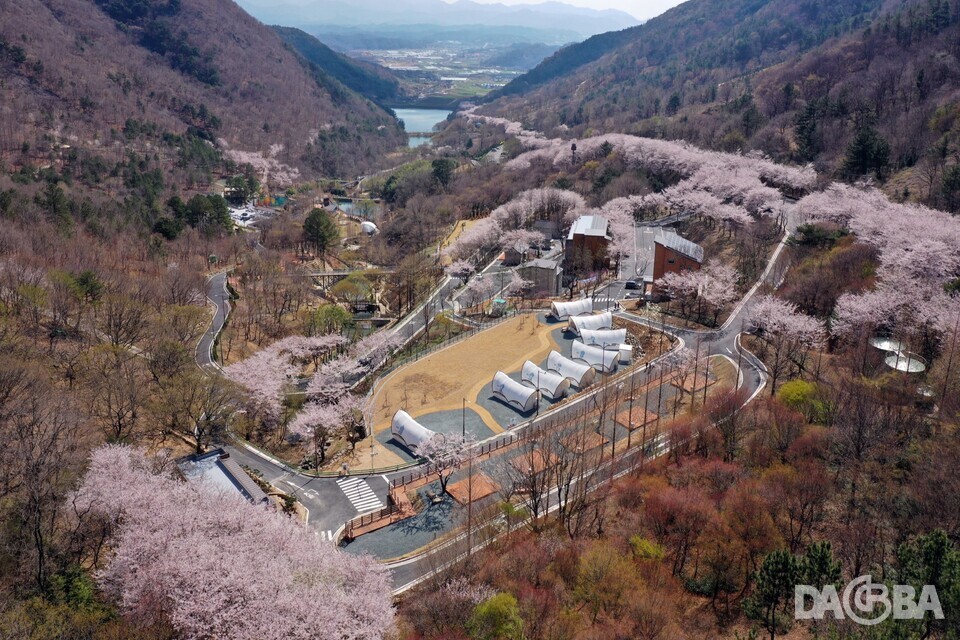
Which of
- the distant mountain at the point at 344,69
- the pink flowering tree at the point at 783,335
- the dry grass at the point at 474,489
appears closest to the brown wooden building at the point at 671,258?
the pink flowering tree at the point at 783,335

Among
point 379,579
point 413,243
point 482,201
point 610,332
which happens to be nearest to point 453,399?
point 610,332

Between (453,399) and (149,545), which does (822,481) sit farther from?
(149,545)

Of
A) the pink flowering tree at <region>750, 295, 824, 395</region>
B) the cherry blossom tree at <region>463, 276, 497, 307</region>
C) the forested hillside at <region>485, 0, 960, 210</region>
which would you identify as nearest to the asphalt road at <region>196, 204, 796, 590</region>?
the pink flowering tree at <region>750, 295, 824, 395</region>

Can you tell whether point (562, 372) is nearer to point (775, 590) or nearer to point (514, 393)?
point (514, 393)

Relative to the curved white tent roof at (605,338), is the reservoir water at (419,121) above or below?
above

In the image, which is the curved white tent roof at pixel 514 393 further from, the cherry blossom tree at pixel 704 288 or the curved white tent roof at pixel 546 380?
the cherry blossom tree at pixel 704 288

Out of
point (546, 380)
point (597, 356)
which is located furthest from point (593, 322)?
point (546, 380)

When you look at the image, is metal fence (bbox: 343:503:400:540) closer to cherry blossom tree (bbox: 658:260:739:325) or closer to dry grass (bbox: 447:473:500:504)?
dry grass (bbox: 447:473:500:504)
